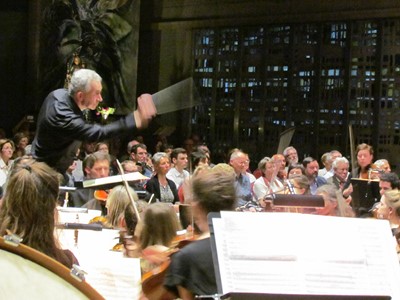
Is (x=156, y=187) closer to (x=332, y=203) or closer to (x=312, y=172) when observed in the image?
(x=312, y=172)

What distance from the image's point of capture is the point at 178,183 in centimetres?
977

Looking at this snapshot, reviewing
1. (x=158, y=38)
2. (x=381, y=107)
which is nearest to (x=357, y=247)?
(x=381, y=107)

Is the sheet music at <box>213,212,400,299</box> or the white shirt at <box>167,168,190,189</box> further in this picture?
the white shirt at <box>167,168,190,189</box>

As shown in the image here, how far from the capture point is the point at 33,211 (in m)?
2.92

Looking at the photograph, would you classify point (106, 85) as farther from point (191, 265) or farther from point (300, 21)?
point (191, 265)

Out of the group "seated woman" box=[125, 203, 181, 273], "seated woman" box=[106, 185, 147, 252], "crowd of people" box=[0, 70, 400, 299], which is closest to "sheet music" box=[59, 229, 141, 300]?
"crowd of people" box=[0, 70, 400, 299]

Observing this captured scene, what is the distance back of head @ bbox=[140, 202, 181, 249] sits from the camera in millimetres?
3793

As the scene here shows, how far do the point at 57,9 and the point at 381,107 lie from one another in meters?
6.37

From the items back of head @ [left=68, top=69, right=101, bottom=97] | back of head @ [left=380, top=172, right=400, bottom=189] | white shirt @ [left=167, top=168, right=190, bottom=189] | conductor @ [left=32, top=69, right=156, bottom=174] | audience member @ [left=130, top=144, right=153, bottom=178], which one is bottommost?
white shirt @ [left=167, top=168, right=190, bottom=189]

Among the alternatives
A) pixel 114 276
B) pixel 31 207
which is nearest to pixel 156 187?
pixel 114 276

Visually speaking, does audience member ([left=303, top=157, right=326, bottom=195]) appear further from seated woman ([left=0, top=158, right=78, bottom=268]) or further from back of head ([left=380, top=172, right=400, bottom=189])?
seated woman ([left=0, top=158, right=78, bottom=268])

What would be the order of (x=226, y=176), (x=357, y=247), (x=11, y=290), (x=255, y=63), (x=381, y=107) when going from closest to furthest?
1. (x=11, y=290)
2. (x=357, y=247)
3. (x=226, y=176)
4. (x=381, y=107)
5. (x=255, y=63)

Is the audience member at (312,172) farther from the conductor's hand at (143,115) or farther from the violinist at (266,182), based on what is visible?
the conductor's hand at (143,115)

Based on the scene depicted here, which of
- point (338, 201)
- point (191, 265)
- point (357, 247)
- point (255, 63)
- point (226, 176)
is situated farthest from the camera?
point (255, 63)
